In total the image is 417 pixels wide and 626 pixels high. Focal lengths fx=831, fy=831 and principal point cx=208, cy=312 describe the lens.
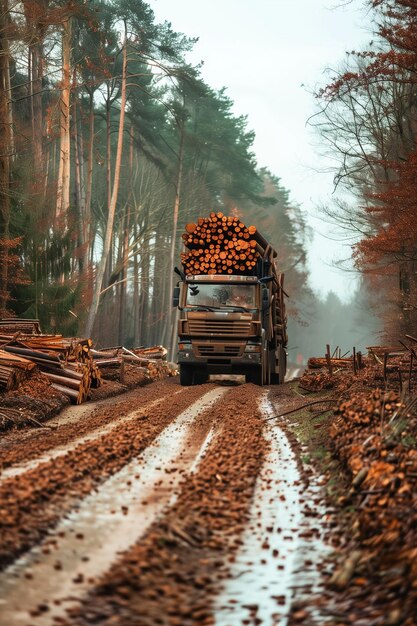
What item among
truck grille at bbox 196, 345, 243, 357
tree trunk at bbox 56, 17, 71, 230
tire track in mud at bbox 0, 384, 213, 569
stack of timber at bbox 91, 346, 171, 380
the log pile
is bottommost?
tire track in mud at bbox 0, 384, 213, 569

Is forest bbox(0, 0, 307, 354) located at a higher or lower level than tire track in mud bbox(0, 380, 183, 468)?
higher

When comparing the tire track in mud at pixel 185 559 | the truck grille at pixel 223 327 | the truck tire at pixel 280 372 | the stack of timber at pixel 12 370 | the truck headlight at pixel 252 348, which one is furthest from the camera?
the truck tire at pixel 280 372

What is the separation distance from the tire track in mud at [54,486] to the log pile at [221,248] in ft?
33.6

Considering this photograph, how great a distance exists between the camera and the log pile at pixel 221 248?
21.2 metres

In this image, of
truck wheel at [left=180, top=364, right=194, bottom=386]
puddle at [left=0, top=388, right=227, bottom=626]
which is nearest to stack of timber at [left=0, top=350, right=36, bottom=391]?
puddle at [left=0, top=388, right=227, bottom=626]

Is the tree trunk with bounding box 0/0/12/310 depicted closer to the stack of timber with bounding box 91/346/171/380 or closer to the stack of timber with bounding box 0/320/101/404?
the stack of timber with bounding box 91/346/171/380

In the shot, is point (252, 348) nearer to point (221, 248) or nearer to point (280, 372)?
point (221, 248)

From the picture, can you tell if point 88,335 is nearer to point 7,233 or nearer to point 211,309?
point 7,233

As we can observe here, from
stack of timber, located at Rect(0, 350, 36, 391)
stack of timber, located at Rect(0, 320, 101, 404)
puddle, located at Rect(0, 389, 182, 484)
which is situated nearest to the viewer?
puddle, located at Rect(0, 389, 182, 484)

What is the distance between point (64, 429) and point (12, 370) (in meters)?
3.45

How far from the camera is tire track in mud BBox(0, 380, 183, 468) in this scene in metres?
9.55

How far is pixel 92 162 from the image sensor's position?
42.2 meters

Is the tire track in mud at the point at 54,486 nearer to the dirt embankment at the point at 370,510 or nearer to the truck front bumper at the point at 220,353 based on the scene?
the dirt embankment at the point at 370,510

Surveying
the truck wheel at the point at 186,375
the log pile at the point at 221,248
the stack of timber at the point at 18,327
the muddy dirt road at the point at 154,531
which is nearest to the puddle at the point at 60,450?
the muddy dirt road at the point at 154,531
